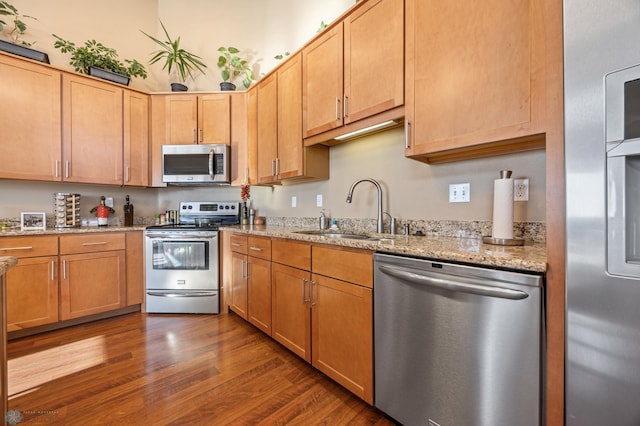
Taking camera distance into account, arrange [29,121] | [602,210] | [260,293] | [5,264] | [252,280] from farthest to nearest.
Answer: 1. [29,121]
2. [252,280]
3. [260,293]
4. [5,264]
5. [602,210]

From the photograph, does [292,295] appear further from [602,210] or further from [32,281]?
[32,281]

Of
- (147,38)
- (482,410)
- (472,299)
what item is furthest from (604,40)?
(147,38)

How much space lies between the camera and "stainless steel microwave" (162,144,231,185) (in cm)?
299

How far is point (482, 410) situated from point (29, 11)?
15.4 feet

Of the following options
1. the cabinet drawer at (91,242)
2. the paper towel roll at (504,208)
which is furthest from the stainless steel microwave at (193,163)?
the paper towel roll at (504,208)

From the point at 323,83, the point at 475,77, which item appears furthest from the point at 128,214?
the point at 475,77

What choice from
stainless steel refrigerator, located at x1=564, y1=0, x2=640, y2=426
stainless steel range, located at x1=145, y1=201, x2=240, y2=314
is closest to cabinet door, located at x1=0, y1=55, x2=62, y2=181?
stainless steel range, located at x1=145, y1=201, x2=240, y2=314

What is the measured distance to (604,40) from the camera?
0.74m

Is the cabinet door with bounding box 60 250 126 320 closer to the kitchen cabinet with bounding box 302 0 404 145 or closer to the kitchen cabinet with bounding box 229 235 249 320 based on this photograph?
the kitchen cabinet with bounding box 229 235 249 320

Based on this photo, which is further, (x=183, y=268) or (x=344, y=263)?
(x=183, y=268)

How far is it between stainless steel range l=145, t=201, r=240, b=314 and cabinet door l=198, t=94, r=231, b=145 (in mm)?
1049

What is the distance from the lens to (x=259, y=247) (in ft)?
7.26

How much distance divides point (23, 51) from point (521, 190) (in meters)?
3.98

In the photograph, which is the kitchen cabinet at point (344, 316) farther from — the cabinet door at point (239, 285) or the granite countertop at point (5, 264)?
the granite countertop at point (5, 264)
